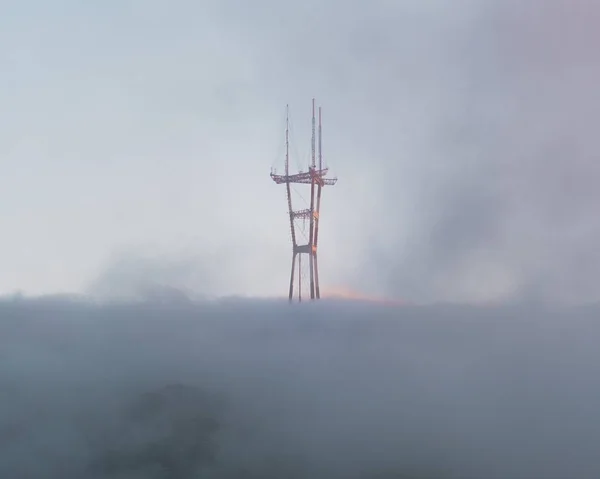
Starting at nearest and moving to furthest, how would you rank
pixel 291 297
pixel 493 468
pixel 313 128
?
pixel 313 128 < pixel 291 297 < pixel 493 468

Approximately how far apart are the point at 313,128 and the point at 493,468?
11443 cm

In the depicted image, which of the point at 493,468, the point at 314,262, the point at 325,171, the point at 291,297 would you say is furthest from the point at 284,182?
the point at 493,468

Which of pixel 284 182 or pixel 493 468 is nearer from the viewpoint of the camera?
pixel 284 182

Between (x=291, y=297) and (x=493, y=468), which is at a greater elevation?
(x=291, y=297)

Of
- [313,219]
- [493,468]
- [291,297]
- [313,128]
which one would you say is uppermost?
[313,128]

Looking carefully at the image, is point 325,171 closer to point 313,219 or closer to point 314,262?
point 313,219

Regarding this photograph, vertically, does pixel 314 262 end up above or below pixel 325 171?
below

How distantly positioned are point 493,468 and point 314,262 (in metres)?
87.7

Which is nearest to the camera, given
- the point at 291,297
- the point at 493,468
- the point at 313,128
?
the point at 313,128

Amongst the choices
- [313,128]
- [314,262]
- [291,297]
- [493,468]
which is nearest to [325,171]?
[313,128]

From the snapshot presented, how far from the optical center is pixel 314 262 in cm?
16500

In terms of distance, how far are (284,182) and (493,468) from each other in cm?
10697

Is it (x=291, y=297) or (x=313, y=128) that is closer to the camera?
(x=313, y=128)

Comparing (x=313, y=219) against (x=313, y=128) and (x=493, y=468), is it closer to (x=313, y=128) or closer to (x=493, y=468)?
(x=313, y=128)
